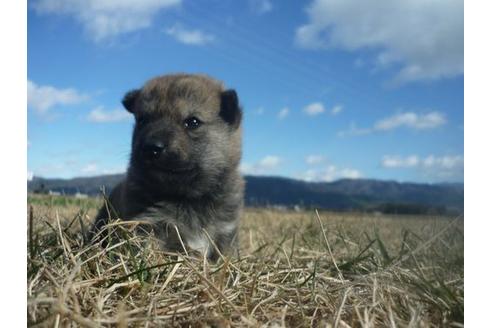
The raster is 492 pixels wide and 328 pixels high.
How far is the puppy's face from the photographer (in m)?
2.87

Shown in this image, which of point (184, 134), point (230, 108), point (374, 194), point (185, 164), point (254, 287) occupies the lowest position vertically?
point (254, 287)

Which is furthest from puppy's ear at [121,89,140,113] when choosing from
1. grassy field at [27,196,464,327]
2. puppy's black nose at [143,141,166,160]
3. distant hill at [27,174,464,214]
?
grassy field at [27,196,464,327]

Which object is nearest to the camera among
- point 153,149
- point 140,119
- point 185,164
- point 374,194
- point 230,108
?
point 374,194

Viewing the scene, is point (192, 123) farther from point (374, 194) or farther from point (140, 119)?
point (374, 194)

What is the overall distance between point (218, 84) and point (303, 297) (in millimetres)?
1687

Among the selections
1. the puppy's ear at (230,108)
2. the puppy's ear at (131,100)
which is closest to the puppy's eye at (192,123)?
the puppy's ear at (230,108)

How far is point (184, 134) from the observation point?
3.04m

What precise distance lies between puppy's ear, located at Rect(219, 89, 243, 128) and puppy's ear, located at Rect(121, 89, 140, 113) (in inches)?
19.7

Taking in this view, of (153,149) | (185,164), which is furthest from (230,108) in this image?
(153,149)

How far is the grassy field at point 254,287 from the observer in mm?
1743

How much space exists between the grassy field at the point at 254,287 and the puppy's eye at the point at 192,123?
810 millimetres

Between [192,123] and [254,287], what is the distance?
1293mm
